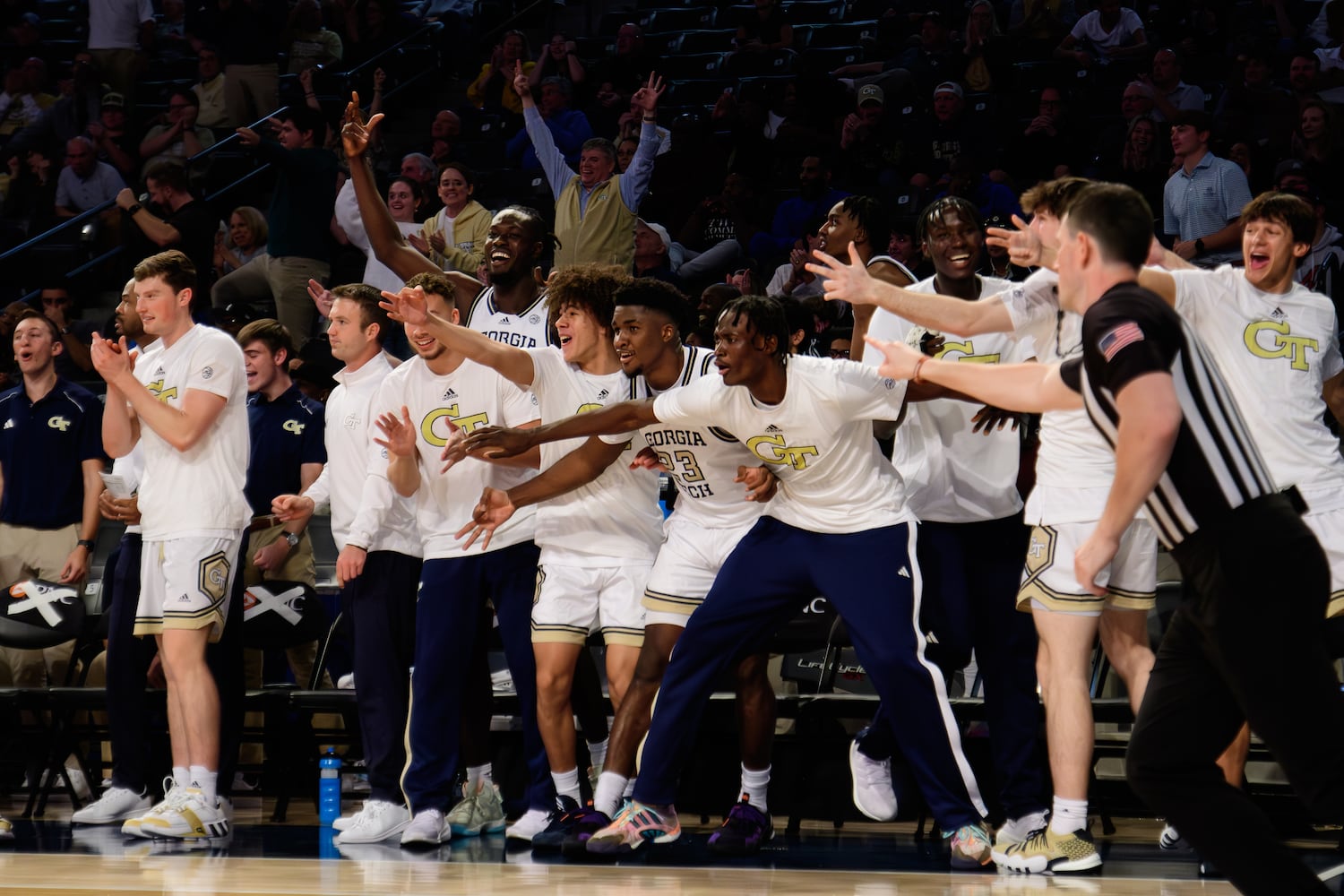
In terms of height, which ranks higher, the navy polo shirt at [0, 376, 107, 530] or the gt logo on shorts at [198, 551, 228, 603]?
the navy polo shirt at [0, 376, 107, 530]

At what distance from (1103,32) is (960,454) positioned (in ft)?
24.7

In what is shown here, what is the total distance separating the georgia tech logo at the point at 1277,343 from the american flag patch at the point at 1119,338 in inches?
94.5

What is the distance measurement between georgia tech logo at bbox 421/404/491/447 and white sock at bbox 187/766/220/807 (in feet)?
5.42

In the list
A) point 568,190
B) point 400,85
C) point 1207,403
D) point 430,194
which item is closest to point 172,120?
point 400,85

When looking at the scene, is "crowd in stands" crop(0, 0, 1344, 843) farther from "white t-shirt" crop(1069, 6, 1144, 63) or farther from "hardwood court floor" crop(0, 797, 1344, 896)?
"hardwood court floor" crop(0, 797, 1344, 896)

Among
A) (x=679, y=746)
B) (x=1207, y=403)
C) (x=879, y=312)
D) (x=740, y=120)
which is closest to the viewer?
(x=1207, y=403)

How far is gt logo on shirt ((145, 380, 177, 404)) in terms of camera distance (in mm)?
6715

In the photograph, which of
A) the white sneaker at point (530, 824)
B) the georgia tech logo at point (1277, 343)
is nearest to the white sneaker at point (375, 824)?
the white sneaker at point (530, 824)

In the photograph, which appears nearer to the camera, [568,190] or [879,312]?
[879,312]

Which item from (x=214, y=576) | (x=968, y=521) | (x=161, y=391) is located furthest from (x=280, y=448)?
(x=968, y=521)

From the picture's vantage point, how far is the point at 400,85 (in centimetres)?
1443

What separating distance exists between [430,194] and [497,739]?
17.8 ft

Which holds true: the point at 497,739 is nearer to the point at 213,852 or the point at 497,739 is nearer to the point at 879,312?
the point at 213,852

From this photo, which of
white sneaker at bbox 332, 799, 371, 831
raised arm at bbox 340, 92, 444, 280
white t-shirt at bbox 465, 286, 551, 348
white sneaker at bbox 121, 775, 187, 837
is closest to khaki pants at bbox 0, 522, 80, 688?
white sneaker at bbox 121, 775, 187, 837
